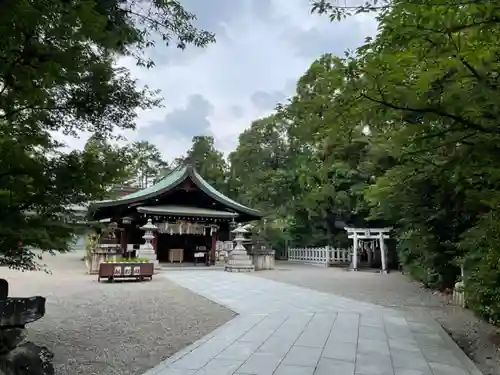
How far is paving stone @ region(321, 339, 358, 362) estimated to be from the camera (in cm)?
475

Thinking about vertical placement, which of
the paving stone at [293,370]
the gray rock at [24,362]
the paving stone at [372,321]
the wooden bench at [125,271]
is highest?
the wooden bench at [125,271]

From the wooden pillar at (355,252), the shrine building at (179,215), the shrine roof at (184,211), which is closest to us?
the shrine roof at (184,211)

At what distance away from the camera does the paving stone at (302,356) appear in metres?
4.50

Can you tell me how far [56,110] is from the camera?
4.71 meters

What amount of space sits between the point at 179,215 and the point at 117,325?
41.6ft

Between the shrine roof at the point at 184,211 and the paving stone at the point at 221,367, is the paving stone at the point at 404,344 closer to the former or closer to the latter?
the paving stone at the point at 221,367

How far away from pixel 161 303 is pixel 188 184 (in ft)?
37.9

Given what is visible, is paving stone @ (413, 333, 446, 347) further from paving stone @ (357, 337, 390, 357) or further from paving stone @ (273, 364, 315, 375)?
paving stone @ (273, 364, 315, 375)

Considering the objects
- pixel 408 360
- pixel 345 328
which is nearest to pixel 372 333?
pixel 345 328

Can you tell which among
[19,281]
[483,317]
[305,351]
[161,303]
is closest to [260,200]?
[19,281]

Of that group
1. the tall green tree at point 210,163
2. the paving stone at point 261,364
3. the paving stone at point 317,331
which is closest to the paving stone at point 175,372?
the paving stone at point 261,364

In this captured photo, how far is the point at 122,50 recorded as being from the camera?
14.5ft

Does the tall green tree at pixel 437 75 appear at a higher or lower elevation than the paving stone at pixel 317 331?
higher

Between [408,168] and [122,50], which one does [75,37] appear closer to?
[122,50]
